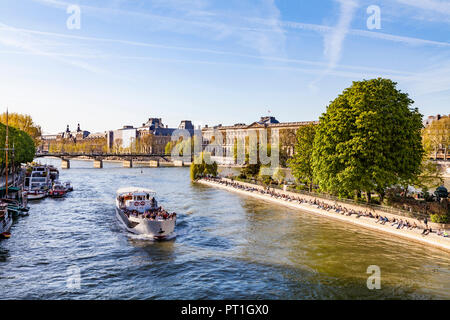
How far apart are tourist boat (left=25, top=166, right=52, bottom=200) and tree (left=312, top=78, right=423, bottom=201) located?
46207 millimetres

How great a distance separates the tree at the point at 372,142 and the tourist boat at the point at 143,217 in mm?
21292

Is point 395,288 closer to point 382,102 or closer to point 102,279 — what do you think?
point 102,279

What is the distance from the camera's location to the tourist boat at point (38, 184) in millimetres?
64562

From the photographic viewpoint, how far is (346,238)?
3853 centimetres

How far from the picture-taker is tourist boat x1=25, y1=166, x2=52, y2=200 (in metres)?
64.6

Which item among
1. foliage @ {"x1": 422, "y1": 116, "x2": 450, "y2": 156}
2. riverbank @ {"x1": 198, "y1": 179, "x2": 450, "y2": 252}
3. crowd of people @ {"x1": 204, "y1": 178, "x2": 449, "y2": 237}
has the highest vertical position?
foliage @ {"x1": 422, "y1": 116, "x2": 450, "y2": 156}

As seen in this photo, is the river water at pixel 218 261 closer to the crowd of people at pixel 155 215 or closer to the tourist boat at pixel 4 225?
the tourist boat at pixel 4 225

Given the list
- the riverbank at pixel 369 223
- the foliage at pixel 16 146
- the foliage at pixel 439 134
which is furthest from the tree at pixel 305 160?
the foliage at pixel 439 134

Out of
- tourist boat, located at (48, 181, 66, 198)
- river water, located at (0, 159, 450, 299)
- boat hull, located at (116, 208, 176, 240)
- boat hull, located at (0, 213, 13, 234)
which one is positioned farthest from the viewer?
tourist boat, located at (48, 181, 66, 198)

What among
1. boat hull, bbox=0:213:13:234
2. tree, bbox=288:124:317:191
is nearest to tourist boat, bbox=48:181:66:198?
boat hull, bbox=0:213:13:234

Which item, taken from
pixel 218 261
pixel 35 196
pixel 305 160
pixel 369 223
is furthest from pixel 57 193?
pixel 369 223

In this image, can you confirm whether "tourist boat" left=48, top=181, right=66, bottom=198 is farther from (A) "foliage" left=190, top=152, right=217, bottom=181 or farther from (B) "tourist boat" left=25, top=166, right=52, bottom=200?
(A) "foliage" left=190, top=152, right=217, bottom=181
